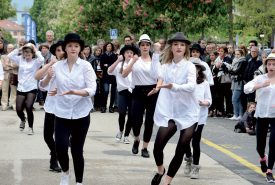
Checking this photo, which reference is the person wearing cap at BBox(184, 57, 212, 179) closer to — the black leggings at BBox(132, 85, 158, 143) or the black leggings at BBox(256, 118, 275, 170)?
the black leggings at BBox(256, 118, 275, 170)

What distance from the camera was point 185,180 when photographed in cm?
1002

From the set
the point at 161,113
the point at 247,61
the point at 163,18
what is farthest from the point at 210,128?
the point at 163,18

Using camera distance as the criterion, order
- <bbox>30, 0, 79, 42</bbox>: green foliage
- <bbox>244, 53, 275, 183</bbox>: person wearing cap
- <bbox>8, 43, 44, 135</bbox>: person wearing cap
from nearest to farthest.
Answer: <bbox>244, 53, 275, 183</bbox>: person wearing cap → <bbox>8, 43, 44, 135</bbox>: person wearing cap → <bbox>30, 0, 79, 42</bbox>: green foliage

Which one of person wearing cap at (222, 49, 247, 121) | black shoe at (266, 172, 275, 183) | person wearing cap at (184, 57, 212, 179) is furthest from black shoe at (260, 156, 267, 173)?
person wearing cap at (222, 49, 247, 121)

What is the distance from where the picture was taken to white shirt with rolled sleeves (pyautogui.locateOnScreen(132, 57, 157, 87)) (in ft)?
40.3

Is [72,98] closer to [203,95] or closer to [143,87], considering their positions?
[203,95]

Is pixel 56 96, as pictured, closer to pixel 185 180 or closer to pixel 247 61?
pixel 185 180

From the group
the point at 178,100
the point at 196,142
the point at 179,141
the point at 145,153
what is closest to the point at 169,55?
the point at 178,100

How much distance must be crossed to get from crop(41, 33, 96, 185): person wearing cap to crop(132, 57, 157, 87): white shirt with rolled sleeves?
354cm

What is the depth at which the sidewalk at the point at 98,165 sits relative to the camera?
32.4 feet

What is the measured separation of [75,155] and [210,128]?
8.66 meters

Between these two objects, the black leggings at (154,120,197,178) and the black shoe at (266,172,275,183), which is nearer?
→ the black leggings at (154,120,197,178)

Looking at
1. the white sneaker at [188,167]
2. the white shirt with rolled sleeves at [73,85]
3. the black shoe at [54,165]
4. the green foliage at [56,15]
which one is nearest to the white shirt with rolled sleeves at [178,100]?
the white shirt with rolled sleeves at [73,85]

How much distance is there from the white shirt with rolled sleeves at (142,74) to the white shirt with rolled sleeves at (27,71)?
2.76 meters
